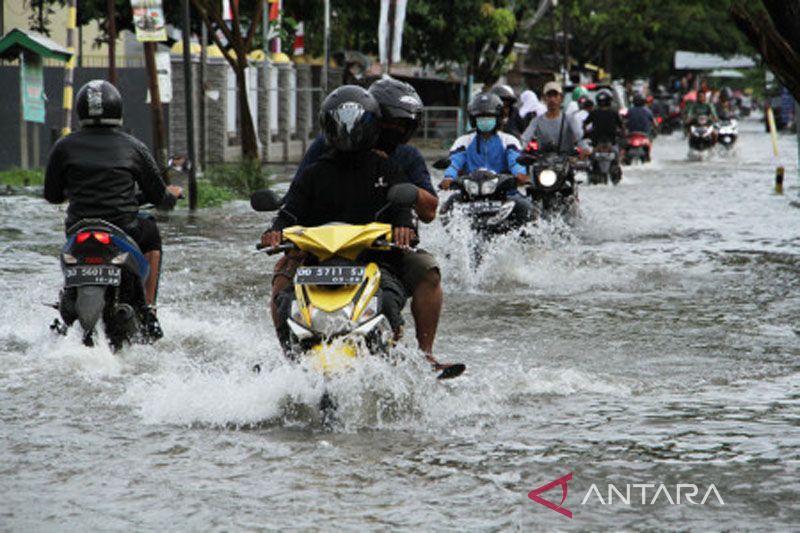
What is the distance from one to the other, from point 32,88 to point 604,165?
1010cm

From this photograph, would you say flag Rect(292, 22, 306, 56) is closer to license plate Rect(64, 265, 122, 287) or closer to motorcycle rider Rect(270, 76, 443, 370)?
license plate Rect(64, 265, 122, 287)

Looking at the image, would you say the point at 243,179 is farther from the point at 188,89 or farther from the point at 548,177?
the point at 548,177

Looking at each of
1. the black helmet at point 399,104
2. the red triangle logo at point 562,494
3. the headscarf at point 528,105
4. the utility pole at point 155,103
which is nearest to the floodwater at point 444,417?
the red triangle logo at point 562,494

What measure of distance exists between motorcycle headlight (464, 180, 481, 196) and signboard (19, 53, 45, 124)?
1086 cm

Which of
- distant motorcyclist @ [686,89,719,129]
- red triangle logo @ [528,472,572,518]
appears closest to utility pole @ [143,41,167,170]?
red triangle logo @ [528,472,572,518]

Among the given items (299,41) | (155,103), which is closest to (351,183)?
(155,103)

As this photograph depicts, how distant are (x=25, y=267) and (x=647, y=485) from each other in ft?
28.9

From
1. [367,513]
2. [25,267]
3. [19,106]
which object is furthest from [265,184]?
[367,513]

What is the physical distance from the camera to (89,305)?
8.53 metres

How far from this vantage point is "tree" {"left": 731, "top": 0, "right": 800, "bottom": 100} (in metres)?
13.7

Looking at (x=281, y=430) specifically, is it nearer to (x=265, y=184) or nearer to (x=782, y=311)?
(x=782, y=311)

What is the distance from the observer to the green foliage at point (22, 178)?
2316 cm

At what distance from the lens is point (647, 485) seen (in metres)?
6.11

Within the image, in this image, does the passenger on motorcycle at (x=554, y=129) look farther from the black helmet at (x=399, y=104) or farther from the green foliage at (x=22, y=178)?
the black helmet at (x=399, y=104)
